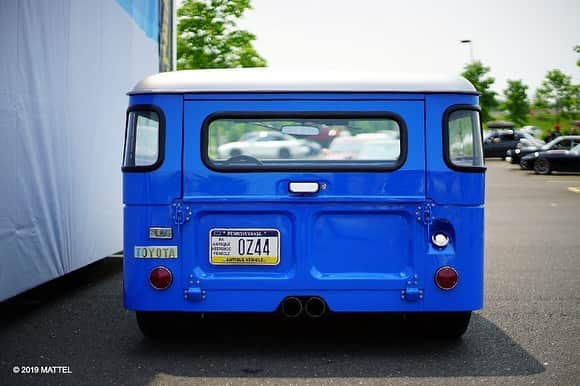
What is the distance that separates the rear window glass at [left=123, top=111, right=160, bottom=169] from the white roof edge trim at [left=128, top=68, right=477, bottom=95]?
0.18 metres

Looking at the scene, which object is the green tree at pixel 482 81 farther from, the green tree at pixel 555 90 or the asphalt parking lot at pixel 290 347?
the asphalt parking lot at pixel 290 347

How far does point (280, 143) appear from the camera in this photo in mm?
5715

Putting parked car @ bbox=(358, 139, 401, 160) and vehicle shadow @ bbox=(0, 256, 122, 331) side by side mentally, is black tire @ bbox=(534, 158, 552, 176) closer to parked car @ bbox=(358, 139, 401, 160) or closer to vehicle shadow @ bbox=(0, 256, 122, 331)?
vehicle shadow @ bbox=(0, 256, 122, 331)

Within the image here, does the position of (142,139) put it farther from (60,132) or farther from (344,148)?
(60,132)

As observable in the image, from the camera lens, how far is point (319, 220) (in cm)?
527

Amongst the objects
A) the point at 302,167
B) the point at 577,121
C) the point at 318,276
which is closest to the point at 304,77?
the point at 302,167

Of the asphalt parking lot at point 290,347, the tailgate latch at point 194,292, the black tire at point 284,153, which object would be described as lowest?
the asphalt parking lot at point 290,347

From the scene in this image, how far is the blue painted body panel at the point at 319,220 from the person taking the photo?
521 cm

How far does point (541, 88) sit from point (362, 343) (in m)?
72.2

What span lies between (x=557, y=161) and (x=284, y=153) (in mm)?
26371

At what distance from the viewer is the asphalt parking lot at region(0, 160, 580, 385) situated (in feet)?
15.8

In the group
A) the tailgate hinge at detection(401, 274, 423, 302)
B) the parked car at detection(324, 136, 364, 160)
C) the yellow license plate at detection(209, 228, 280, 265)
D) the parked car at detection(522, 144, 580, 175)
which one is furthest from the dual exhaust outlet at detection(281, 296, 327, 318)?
the parked car at detection(522, 144, 580, 175)

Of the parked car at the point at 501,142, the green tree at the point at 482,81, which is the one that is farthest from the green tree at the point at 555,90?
the parked car at the point at 501,142

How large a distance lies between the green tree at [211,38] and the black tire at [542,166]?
49.7ft
